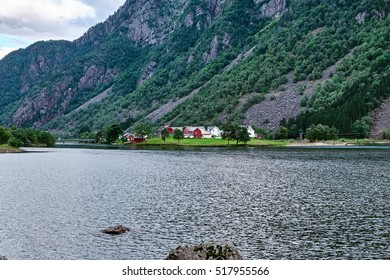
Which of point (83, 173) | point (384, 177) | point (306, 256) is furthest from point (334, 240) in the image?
point (83, 173)

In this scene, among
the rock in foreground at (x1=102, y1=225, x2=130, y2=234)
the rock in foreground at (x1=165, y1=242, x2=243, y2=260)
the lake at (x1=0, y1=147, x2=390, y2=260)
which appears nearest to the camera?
the rock in foreground at (x1=165, y1=242, x2=243, y2=260)

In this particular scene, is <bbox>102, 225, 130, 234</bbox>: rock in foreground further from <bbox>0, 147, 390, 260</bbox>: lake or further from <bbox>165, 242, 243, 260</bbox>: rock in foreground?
<bbox>165, 242, 243, 260</bbox>: rock in foreground

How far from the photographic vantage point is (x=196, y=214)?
2034 inches

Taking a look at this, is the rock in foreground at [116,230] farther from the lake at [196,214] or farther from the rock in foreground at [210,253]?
the rock in foreground at [210,253]

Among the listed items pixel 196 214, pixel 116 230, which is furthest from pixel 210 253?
pixel 196 214

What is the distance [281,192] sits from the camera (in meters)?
68.4

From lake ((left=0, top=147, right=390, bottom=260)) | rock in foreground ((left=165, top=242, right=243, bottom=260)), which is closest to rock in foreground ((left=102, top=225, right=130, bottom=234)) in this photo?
lake ((left=0, top=147, right=390, bottom=260))

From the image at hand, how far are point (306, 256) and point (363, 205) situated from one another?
2398 cm

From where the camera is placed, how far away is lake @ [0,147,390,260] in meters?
37.4

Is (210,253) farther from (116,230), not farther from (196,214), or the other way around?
(196,214)

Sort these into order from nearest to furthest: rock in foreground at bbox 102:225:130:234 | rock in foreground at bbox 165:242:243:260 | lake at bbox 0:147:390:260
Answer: rock in foreground at bbox 165:242:243:260 → lake at bbox 0:147:390:260 → rock in foreground at bbox 102:225:130:234

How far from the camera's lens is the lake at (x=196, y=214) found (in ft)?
123

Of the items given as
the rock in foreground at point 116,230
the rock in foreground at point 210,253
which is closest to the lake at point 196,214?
the rock in foreground at point 116,230
